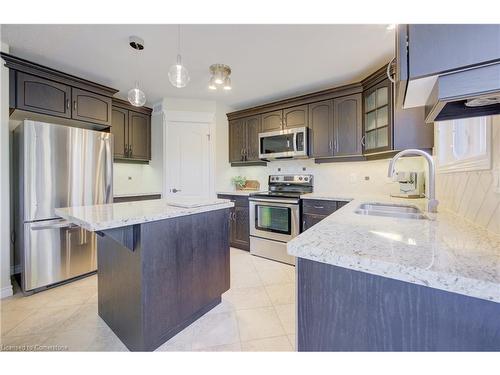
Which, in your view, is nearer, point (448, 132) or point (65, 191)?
point (448, 132)

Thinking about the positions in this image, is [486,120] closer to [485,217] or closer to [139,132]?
[485,217]

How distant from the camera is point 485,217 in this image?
3.01 feet

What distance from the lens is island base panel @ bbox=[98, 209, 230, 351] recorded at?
1374 mm

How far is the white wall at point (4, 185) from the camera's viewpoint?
208 centimetres

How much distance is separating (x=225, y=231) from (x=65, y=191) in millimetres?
1823

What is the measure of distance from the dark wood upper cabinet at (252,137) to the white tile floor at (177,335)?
6.57ft

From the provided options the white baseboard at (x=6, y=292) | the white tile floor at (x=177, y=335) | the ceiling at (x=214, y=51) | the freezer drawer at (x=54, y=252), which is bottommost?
the white tile floor at (x=177, y=335)

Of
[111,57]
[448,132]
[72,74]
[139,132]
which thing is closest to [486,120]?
[448,132]

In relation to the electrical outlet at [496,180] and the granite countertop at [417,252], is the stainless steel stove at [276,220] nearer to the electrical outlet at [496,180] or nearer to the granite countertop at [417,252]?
the granite countertop at [417,252]

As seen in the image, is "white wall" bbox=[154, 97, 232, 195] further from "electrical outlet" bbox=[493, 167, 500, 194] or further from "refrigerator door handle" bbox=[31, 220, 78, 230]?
"electrical outlet" bbox=[493, 167, 500, 194]

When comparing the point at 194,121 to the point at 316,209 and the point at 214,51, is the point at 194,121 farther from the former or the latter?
the point at 316,209

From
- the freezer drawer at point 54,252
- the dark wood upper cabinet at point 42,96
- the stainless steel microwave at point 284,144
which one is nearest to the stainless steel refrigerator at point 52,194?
the freezer drawer at point 54,252

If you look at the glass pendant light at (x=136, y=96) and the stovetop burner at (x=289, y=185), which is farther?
the stovetop burner at (x=289, y=185)

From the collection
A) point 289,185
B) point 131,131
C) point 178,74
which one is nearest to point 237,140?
point 289,185
